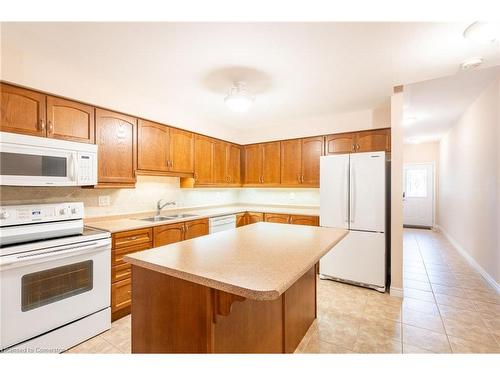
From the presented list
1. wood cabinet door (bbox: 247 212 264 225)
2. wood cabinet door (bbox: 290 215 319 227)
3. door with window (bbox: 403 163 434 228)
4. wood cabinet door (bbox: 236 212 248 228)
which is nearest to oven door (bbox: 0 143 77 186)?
wood cabinet door (bbox: 236 212 248 228)

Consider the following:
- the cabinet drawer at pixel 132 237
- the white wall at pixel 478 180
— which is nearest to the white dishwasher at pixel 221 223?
the cabinet drawer at pixel 132 237

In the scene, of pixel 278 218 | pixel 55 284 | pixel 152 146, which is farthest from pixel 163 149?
pixel 278 218

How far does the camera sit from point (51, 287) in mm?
1840

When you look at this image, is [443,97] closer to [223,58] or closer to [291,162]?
[291,162]

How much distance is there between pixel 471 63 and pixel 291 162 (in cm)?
238

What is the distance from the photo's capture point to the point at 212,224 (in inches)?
136

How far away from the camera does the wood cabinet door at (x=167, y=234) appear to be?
2623 millimetres

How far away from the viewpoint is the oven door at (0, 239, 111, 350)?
162 centimetres

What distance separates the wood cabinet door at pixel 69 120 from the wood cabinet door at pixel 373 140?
10.8 feet

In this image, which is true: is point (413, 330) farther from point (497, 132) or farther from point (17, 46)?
point (17, 46)

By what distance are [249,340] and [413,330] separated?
5.40 feet

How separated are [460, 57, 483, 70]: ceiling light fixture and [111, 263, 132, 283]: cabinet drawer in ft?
11.7
